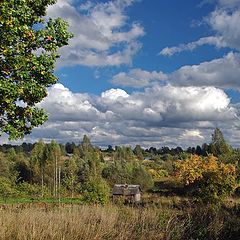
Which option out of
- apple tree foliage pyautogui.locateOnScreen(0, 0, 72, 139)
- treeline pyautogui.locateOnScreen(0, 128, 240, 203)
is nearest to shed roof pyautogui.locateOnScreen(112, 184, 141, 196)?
treeline pyautogui.locateOnScreen(0, 128, 240, 203)

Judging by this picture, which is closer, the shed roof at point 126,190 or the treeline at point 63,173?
the shed roof at point 126,190

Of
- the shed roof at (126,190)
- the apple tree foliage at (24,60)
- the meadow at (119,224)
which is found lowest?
the shed roof at (126,190)

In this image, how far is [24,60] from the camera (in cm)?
1127

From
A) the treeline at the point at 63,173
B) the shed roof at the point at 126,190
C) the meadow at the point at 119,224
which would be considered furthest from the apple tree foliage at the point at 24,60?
the treeline at the point at 63,173

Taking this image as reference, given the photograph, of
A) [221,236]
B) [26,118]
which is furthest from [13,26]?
[221,236]

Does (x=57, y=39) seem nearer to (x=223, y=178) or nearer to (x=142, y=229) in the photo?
(x=142, y=229)

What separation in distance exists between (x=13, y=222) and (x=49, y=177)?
87082 mm

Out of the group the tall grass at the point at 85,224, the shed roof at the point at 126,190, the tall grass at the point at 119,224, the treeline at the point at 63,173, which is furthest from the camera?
the treeline at the point at 63,173

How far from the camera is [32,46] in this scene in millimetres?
12133

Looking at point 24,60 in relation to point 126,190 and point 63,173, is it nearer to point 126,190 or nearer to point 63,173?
point 126,190

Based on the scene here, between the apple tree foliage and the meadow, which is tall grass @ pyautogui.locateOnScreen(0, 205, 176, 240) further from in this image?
the apple tree foliage

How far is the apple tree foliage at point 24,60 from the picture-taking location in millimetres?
10844

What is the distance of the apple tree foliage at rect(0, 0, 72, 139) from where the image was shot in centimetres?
1084

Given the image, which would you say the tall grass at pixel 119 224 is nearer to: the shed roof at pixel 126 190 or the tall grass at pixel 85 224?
the tall grass at pixel 85 224
